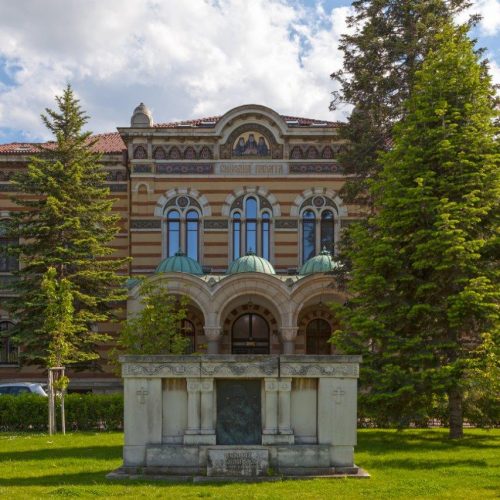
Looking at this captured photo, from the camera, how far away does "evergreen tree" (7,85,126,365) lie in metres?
28.2

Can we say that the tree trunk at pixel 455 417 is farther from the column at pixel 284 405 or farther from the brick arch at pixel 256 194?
the brick arch at pixel 256 194

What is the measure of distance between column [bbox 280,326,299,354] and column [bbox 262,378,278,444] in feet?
52.0

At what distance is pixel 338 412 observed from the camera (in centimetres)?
1445

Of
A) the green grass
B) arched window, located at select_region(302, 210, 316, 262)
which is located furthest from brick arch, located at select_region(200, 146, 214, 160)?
the green grass

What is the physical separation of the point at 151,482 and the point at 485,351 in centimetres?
936

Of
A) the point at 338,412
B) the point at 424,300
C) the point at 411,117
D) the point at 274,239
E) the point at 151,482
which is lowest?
the point at 151,482

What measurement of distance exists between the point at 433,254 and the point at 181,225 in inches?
646

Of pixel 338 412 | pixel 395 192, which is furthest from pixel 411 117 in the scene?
pixel 338 412

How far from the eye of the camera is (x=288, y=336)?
99.7 feet

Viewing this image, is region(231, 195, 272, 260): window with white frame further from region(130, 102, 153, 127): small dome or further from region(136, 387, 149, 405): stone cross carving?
region(136, 387, 149, 405): stone cross carving

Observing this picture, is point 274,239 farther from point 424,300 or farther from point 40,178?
point 424,300

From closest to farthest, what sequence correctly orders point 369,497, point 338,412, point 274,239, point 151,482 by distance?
point 369,497 < point 151,482 < point 338,412 < point 274,239

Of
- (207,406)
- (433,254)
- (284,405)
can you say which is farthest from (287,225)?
(207,406)

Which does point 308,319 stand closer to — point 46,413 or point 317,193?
point 317,193
